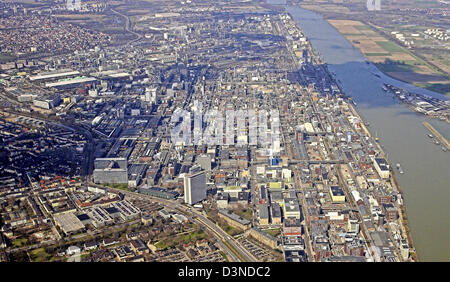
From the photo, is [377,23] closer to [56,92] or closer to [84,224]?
[56,92]

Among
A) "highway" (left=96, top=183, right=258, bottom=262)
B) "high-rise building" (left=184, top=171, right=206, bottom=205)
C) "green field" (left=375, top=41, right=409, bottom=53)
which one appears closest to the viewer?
"highway" (left=96, top=183, right=258, bottom=262)

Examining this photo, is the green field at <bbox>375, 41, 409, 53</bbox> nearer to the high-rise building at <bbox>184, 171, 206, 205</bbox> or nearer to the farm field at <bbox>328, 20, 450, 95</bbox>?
the farm field at <bbox>328, 20, 450, 95</bbox>

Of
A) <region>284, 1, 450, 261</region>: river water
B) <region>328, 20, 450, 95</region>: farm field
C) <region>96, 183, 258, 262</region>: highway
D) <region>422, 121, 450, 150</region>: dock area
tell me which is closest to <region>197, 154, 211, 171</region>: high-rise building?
<region>96, 183, 258, 262</region>: highway

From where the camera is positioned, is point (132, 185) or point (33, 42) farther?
point (33, 42)

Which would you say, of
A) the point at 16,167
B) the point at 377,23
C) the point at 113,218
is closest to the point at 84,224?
the point at 113,218

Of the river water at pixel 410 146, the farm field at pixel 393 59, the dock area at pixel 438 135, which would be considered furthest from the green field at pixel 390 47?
the dock area at pixel 438 135

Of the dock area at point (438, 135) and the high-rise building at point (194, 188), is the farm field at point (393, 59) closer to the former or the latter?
the dock area at point (438, 135)
